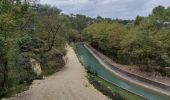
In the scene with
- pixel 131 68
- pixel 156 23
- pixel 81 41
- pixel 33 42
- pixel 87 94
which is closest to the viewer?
pixel 87 94

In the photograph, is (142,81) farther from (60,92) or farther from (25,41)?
(25,41)

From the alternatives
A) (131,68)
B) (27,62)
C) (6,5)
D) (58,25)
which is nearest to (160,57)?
(131,68)

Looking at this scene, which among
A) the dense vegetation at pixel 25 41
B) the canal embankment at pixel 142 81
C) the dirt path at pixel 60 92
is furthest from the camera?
the canal embankment at pixel 142 81

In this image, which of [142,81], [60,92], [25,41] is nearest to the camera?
[60,92]

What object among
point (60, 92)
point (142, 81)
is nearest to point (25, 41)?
point (60, 92)

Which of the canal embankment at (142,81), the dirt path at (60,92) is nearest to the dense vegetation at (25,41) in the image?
the dirt path at (60,92)

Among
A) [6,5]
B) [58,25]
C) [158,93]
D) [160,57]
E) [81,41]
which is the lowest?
[81,41]

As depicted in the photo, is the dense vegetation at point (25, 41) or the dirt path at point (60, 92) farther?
the dirt path at point (60, 92)

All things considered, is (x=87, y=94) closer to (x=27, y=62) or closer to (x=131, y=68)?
(x=27, y=62)

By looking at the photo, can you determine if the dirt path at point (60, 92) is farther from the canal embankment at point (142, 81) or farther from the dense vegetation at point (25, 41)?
the canal embankment at point (142, 81)

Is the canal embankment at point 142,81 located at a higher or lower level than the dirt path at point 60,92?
lower

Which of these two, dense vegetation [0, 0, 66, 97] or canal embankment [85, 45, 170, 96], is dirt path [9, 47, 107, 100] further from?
canal embankment [85, 45, 170, 96]

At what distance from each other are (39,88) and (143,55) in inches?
845

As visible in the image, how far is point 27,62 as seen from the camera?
33844 millimetres
